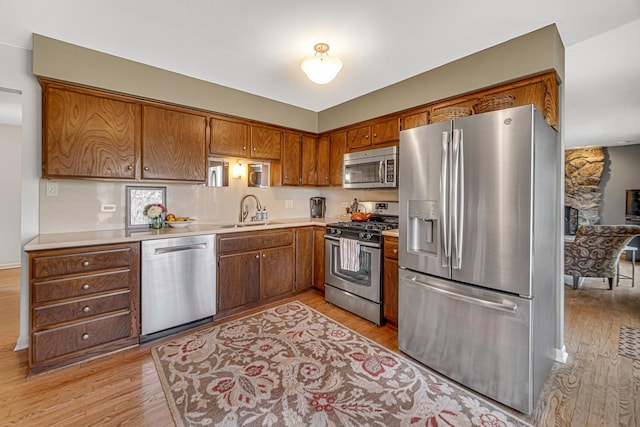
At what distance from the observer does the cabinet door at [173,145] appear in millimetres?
2750

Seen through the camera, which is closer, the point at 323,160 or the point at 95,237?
the point at 95,237

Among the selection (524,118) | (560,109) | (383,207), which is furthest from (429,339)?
(560,109)

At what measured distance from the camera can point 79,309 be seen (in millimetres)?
2139

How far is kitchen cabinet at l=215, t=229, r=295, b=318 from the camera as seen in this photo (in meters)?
2.96

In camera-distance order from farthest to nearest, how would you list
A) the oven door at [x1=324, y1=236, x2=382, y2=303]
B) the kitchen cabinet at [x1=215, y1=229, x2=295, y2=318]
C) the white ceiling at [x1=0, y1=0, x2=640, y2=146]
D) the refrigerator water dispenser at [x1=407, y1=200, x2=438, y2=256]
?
the kitchen cabinet at [x1=215, y1=229, x2=295, y2=318] < the oven door at [x1=324, y1=236, x2=382, y2=303] < the refrigerator water dispenser at [x1=407, y1=200, x2=438, y2=256] < the white ceiling at [x1=0, y1=0, x2=640, y2=146]

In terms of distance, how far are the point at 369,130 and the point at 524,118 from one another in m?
2.03

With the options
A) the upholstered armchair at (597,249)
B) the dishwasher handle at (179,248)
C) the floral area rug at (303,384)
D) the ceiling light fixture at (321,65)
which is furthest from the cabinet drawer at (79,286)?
the upholstered armchair at (597,249)

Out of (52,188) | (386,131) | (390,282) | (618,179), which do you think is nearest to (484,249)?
(390,282)

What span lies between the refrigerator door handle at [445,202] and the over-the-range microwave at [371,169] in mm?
1171

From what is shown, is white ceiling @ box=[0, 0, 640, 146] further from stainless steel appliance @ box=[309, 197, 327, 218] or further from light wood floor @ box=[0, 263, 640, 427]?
light wood floor @ box=[0, 263, 640, 427]

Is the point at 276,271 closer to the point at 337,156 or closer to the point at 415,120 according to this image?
the point at 337,156

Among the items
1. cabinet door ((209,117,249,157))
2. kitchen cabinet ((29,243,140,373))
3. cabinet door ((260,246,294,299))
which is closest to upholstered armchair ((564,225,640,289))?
cabinet door ((260,246,294,299))

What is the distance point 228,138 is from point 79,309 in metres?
2.15

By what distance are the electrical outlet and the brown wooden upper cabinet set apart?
3.15 m
